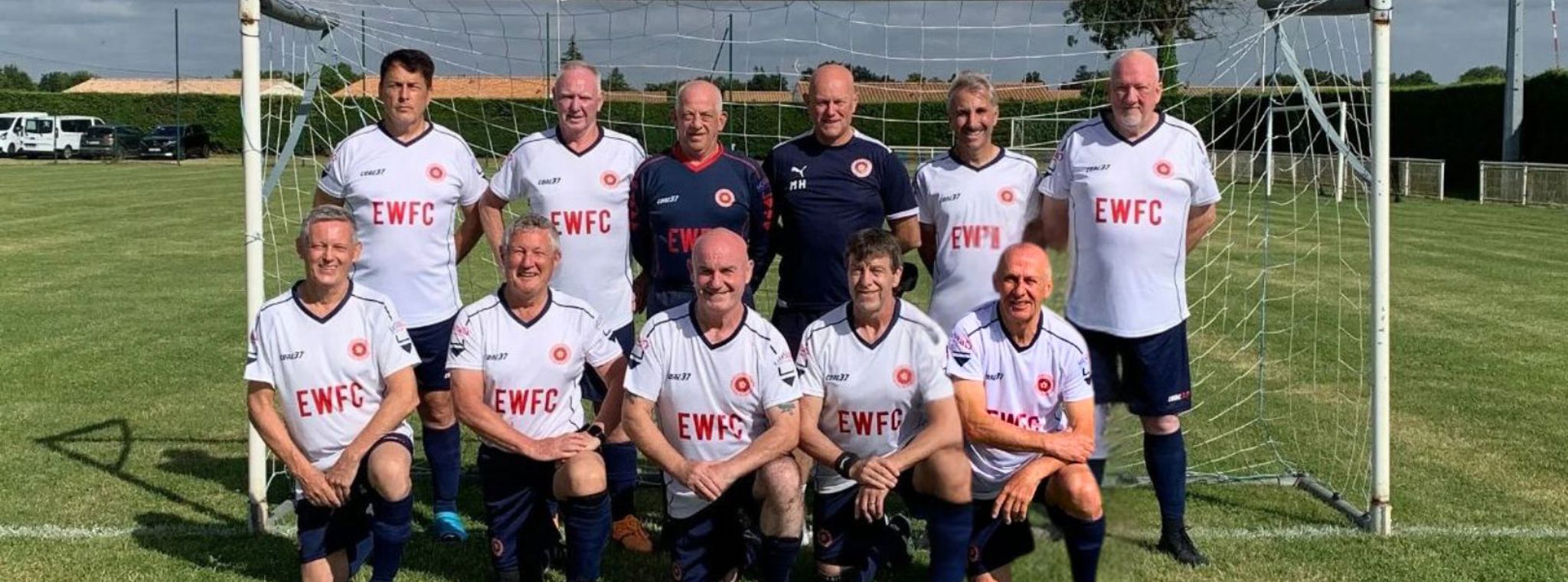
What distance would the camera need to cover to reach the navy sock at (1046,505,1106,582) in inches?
50.8

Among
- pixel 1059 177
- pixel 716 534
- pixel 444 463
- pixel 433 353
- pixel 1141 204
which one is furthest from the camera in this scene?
pixel 444 463

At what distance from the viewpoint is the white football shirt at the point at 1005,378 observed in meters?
1.46

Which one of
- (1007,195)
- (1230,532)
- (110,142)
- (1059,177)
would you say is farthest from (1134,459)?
(110,142)

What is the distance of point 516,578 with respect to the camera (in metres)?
4.17

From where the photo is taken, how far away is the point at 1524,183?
2508 centimetres

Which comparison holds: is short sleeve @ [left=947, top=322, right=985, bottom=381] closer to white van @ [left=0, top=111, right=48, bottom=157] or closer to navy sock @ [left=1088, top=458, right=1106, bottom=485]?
navy sock @ [left=1088, top=458, right=1106, bottom=485]

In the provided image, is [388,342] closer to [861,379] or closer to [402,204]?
[402,204]

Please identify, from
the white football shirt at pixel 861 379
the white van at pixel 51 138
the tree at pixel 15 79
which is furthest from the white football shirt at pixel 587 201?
the tree at pixel 15 79

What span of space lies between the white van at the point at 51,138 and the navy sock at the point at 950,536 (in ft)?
153

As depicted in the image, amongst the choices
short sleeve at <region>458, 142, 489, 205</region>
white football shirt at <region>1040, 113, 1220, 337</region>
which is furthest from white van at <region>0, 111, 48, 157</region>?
white football shirt at <region>1040, 113, 1220, 337</region>

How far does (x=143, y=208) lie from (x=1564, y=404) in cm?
2266

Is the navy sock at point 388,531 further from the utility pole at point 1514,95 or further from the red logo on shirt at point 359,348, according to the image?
the utility pole at point 1514,95

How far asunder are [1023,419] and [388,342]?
2.64 metres

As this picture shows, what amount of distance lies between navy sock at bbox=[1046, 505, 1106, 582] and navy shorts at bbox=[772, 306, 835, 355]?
2.90m
